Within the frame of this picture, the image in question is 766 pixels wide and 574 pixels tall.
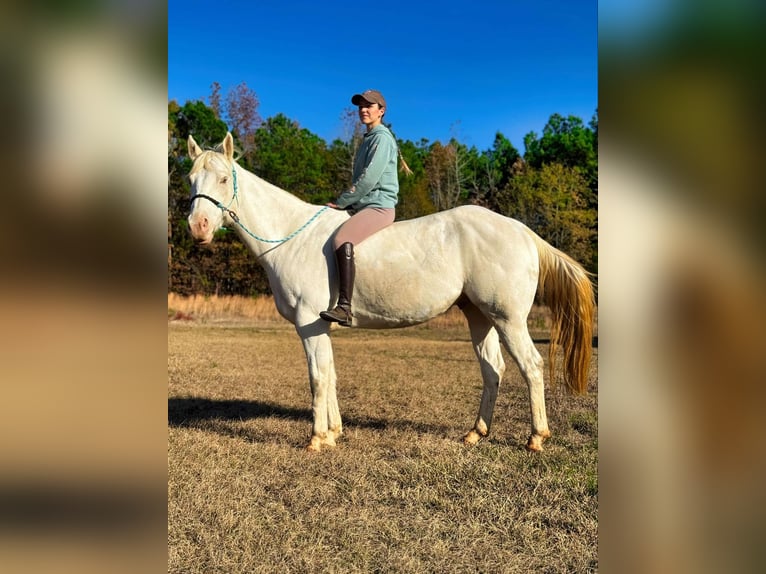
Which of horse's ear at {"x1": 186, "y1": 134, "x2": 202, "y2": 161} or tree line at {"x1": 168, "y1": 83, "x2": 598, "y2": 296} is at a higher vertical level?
tree line at {"x1": 168, "y1": 83, "x2": 598, "y2": 296}

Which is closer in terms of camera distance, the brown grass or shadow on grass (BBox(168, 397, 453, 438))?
shadow on grass (BBox(168, 397, 453, 438))

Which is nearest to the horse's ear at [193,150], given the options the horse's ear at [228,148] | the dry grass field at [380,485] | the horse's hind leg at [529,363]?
the horse's ear at [228,148]

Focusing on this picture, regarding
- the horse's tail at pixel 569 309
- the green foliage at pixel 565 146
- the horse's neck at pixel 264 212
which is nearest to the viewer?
the horse's tail at pixel 569 309

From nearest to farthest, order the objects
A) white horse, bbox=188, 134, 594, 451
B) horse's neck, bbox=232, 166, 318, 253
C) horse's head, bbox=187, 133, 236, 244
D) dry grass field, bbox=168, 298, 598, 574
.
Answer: dry grass field, bbox=168, 298, 598, 574 → horse's head, bbox=187, 133, 236, 244 → white horse, bbox=188, 134, 594, 451 → horse's neck, bbox=232, 166, 318, 253

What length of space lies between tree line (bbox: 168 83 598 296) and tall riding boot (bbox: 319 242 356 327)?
1942cm

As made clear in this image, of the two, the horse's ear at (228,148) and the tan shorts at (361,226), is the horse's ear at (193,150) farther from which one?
the tan shorts at (361,226)

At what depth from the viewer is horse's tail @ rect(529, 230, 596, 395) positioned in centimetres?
440

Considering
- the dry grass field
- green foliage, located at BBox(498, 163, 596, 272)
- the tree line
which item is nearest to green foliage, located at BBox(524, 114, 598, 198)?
the tree line

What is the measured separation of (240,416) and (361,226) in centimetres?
257

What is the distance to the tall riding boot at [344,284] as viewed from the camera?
13.9ft

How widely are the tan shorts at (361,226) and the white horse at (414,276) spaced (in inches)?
2.6

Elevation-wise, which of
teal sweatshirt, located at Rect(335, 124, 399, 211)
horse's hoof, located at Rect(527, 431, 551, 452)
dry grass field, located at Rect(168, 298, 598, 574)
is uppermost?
teal sweatshirt, located at Rect(335, 124, 399, 211)

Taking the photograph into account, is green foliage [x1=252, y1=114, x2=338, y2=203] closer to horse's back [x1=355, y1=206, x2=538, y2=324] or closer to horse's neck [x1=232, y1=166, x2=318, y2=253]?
horse's neck [x1=232, y1=166, x2=318, y2=253]

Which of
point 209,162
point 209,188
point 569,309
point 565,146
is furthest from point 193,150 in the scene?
point 565,146
